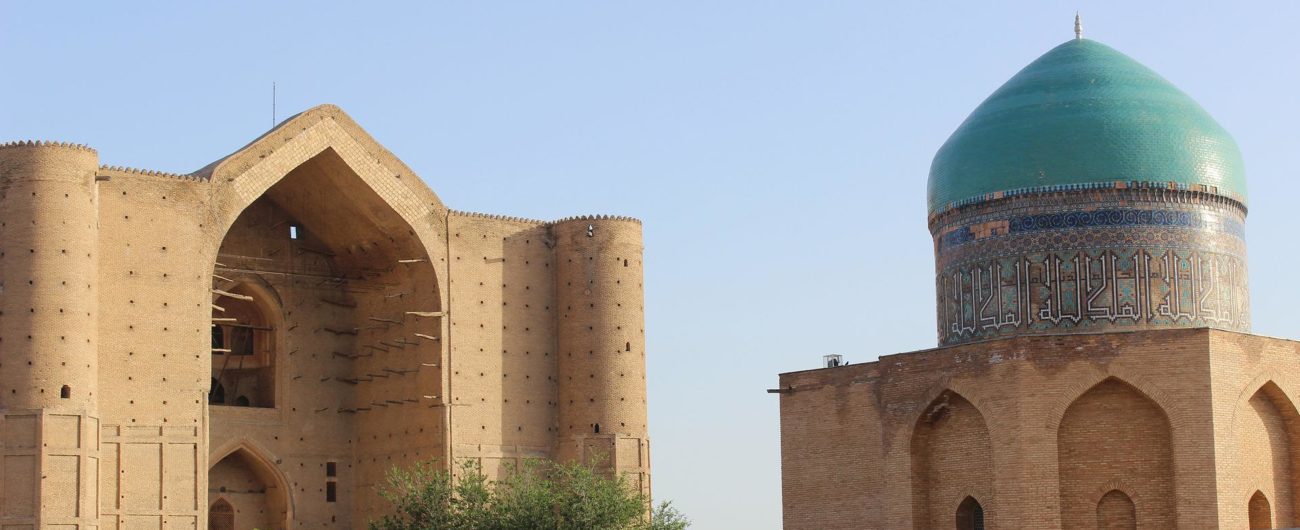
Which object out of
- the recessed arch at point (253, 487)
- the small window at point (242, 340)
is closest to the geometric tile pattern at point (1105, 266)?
the recessed arch at point (253, 487)

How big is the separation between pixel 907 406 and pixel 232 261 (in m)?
11.4

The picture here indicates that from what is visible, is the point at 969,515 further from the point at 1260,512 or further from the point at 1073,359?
the point at 1260,512

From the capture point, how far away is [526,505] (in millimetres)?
22984

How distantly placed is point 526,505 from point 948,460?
5724 mm

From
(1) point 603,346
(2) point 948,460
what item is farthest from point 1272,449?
(1) point 603,346

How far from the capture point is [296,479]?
27.5 m

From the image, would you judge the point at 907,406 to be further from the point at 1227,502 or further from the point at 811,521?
the point at 1227,502

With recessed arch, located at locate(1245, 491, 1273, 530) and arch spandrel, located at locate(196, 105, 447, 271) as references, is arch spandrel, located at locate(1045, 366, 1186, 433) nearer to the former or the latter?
recessed arch, located at locate(1245, 491, 1273, 530)

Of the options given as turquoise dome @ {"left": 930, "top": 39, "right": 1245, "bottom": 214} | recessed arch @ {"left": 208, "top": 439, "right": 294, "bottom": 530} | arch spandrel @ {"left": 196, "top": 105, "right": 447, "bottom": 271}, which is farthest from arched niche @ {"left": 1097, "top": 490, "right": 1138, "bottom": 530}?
recessed arch @ {"left": 208, "top": 439, "right": 294, "bottom": 530}

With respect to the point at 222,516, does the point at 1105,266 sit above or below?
above

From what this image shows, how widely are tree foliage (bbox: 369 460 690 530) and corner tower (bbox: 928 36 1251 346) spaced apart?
4.80 metres

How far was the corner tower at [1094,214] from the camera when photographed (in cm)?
1947

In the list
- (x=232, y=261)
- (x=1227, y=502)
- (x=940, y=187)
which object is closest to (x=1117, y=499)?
(x=1227, y=502)

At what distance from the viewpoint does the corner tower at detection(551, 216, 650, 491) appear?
89.5ft
